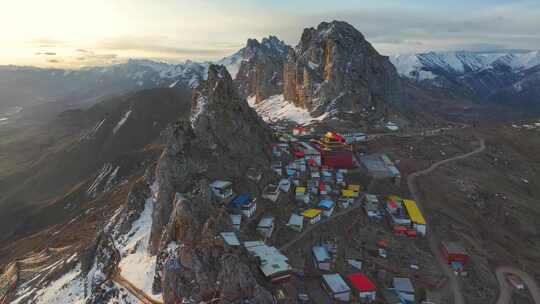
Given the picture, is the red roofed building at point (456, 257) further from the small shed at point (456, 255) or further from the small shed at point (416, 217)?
the small shed at point (416, 217)

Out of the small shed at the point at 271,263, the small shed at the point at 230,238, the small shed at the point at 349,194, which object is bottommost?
the small shed at the point at 349,194

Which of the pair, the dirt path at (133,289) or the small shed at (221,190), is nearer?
the dirt path at (133,289)

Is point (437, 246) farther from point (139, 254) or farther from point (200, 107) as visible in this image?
point (200, 107)

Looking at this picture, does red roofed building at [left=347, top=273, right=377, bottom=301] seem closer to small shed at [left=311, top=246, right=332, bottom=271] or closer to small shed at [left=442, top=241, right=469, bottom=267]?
small shed at [left=311, top=246, right=332, bottom=271]

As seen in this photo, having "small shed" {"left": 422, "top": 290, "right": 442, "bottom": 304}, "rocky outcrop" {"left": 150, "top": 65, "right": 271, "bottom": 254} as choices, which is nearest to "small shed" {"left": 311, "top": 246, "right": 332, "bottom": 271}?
"small shed" {"left": 422, "top": 290, "right": 442, "bottom": 304}

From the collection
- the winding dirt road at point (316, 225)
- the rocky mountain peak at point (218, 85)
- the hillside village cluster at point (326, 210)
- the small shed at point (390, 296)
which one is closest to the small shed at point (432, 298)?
the hillside village cluster at point (326, 210)

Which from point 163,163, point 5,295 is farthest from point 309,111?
point 5,295

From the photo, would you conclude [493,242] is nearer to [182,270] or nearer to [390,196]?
[390,196]
